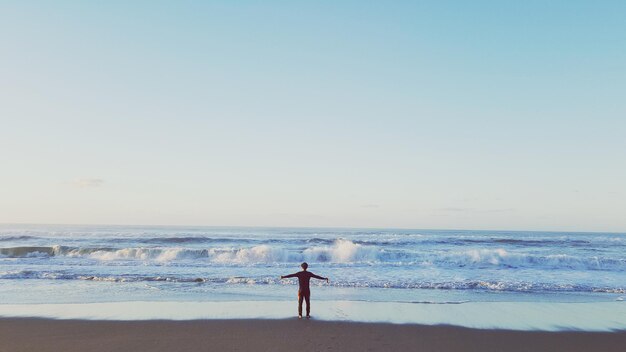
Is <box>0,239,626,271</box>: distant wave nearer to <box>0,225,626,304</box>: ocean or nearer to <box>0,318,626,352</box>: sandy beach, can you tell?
<box>0,225,626,304</box>: ocean

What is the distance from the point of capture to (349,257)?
29125 mm

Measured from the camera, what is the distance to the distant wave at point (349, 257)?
1023 inches

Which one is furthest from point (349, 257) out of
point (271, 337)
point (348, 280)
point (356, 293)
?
point (271, 337)

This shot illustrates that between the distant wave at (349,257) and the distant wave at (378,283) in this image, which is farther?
the distant wave at (349,257)

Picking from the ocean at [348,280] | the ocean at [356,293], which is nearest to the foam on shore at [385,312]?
the ocean at [356,293]

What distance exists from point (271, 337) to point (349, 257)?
19.9m

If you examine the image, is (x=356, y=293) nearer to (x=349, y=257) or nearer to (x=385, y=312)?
(x=385, y=312)

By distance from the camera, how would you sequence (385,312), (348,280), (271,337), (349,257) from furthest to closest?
(349,257)
(348,280)
(385,312)
(271,337)

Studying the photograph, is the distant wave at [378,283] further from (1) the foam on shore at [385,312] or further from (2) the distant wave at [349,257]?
(2) the distant wave at [349,257]

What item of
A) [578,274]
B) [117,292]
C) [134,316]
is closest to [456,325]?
[134,316]

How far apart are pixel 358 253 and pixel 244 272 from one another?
11229mm

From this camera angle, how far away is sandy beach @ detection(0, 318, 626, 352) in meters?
8.88

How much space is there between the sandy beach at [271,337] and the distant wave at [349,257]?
14767mm

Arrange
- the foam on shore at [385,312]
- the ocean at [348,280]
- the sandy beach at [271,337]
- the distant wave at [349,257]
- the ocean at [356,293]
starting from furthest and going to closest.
Answer: the distant wave at [349,257] < the ocean at [348,280] < the ocean at [356,293] < the foam on shore at [385,312] < the sandy beach at [271,337]
